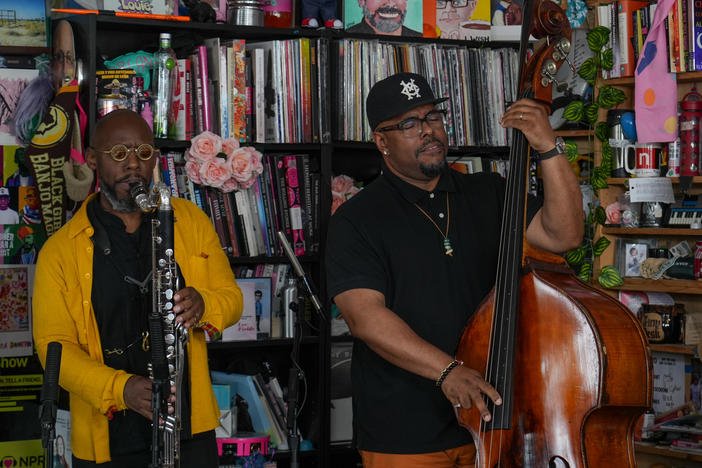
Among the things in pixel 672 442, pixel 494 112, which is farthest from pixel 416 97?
pixel 672 442

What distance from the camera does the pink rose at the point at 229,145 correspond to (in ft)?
11.5

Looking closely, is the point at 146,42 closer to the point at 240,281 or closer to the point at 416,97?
the point at 240,281

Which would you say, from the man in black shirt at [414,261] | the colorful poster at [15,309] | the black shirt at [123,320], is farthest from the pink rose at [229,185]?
the man in black shirt at [414,261]

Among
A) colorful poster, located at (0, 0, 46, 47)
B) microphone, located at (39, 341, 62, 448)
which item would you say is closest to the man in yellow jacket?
microphone, located at (39, 341, 62, 448)

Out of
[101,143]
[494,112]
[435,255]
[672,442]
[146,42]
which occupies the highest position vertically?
[146,42]

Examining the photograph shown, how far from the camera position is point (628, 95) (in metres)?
3.88

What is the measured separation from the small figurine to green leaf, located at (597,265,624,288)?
5.11 feet

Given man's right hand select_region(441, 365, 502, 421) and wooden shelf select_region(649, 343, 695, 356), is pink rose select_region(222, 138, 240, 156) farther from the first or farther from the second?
wooden shelf select_region(649, 343, 695, 356)

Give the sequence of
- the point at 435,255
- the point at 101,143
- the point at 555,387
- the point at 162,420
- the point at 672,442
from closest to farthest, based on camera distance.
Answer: the point at 555,387
the point at 162,420
the point at 435,255
the point at 101,143
the point at 672,442

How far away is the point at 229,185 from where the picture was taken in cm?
353

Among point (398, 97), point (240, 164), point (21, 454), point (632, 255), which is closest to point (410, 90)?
point (398, 97)

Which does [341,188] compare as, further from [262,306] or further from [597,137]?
[597,137]

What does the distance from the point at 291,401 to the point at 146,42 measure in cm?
162

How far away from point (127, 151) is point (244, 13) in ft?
4.51
